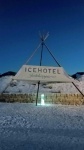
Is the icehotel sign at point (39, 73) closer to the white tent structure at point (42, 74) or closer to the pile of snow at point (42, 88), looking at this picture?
the white tent structure at point (42, 74)

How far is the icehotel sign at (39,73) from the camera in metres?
21.7

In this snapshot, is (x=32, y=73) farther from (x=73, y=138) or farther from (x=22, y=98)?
(x=73, y=138)

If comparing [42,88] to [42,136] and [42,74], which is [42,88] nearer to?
[42,74]


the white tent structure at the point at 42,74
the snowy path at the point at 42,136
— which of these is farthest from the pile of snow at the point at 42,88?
the snowy path at the point at 42,136

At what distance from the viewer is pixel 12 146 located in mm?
6949

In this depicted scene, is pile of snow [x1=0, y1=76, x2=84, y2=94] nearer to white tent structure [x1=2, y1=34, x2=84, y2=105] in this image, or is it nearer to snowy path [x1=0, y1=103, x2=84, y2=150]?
white tent structure [x1=2, y1=34, x2=84, y2=105]

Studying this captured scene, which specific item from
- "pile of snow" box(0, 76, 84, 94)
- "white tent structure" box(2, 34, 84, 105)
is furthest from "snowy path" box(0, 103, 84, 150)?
"pile of snow" box(0, 76, 84, 94)

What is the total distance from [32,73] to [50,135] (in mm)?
13512

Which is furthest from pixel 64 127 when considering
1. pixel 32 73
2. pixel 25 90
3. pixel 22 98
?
pixel 25 90

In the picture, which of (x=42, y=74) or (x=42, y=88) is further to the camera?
(x=42, y=88)

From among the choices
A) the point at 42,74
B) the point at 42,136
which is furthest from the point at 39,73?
the point at 42,136

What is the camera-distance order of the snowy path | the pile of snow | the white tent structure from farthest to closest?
the pile of snow → the white tent structure → the snowy path

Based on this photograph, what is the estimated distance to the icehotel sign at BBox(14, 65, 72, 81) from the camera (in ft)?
71.2

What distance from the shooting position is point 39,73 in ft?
71.8
